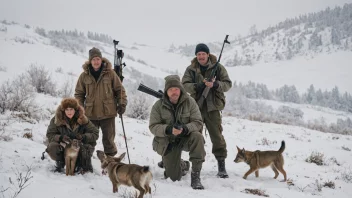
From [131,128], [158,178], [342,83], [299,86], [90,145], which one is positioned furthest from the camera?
[299,86]

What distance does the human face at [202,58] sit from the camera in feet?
18.5

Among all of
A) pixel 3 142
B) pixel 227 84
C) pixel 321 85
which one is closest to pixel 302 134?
pixel 227 84

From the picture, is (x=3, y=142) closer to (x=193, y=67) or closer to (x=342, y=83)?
(x=193, y=67)

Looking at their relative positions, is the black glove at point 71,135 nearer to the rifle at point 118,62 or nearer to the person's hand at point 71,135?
the person's hand at point 71,135

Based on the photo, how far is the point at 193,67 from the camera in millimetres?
5844

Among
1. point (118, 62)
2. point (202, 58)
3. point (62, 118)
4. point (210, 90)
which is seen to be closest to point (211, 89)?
point (210, 90)

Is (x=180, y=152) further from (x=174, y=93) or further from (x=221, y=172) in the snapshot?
(x=221, y=172)

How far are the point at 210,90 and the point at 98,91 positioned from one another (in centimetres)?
214

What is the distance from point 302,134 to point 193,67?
958cm

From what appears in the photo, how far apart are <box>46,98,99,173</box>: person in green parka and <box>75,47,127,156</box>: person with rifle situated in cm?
64

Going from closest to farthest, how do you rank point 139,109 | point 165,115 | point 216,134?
point 165,115
point 216,134
point 139,109

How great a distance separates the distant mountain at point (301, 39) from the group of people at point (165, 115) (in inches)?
5261

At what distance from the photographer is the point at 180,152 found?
4.96 meters

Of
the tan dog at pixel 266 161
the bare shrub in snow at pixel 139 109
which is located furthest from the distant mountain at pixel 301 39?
the tan dog at pixel 266 161
